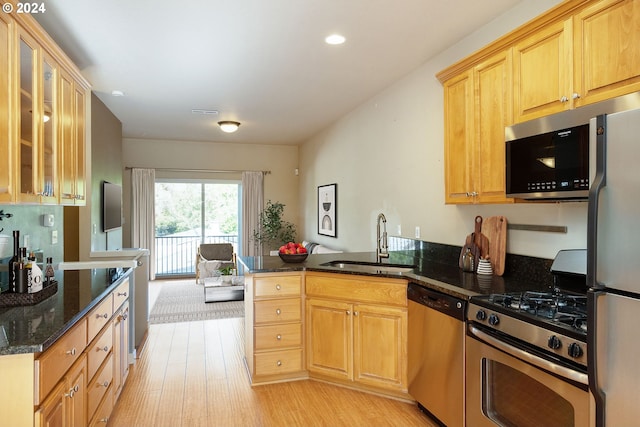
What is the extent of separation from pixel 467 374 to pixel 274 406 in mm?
1417

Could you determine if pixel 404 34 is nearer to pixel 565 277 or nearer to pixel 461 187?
pixel 461 187

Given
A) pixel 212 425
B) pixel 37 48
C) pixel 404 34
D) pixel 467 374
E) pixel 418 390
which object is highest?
pixel 404 34

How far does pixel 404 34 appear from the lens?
316 centimetres

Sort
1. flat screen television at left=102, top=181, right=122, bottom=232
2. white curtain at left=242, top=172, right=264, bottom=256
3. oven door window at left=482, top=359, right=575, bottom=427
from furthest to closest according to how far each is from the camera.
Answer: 1. white curtain at left=242, top=172, right=264, bottom=256
2. flat screen television at left=102, top=181, right=122, bottom=232
3. oven door window at left=482, top=359, right=575, bottom=427

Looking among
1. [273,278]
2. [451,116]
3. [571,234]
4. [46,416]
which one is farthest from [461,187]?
[46,416]

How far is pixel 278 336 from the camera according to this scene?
10.8 ft

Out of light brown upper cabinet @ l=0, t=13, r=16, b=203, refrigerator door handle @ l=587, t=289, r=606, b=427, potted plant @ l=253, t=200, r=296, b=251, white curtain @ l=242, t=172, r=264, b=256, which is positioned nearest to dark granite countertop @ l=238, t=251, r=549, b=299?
refrigerator door handle @ l=587, t=289, r=606, b=427

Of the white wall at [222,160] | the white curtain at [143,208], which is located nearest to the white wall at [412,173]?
the white wall at [222,160]

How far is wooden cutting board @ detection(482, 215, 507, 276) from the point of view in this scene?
9.30 ft

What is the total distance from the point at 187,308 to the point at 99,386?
11.4 ft

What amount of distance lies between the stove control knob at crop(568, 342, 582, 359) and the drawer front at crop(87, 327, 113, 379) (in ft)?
7.47

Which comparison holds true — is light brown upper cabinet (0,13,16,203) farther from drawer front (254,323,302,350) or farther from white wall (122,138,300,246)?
white wall (122,138,300,246)

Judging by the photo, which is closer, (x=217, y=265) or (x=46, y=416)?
(x=46, y=416)

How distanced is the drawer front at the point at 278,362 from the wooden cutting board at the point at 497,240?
1646mm
